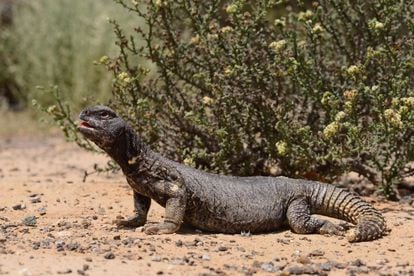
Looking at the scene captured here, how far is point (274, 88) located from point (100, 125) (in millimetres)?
→ 1924

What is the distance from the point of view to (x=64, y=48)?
15.2 meters

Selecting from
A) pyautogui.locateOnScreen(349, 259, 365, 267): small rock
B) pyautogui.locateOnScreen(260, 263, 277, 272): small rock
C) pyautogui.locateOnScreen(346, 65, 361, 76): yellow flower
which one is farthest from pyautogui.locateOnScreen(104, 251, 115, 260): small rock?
pyautogui.locateOnScreen(346, 65, 361, 76): yellow flower

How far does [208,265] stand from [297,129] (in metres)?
1.90

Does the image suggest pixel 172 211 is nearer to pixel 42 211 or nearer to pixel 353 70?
pixel 42 211

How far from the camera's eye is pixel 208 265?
547cm

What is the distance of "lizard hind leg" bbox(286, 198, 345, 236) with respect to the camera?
6.46 m

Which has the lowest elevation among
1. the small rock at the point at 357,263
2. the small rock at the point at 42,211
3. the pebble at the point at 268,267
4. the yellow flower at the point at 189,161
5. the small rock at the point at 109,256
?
the small rock at the point at 109,256

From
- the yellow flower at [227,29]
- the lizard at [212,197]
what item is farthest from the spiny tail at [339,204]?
the yellow flower at [227,29]

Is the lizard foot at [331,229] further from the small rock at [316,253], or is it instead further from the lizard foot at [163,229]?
the lizard foot at [163,229]

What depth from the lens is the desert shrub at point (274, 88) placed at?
7055 millimetres

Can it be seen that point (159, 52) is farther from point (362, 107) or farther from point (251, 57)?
point (362, 107)

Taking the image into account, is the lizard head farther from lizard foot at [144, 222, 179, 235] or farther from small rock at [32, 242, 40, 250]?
small rock at [32, 242, 40, 250]

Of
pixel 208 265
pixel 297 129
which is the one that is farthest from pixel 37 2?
pixel 208 265

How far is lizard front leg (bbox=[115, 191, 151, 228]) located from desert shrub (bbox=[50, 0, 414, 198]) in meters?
0.89
